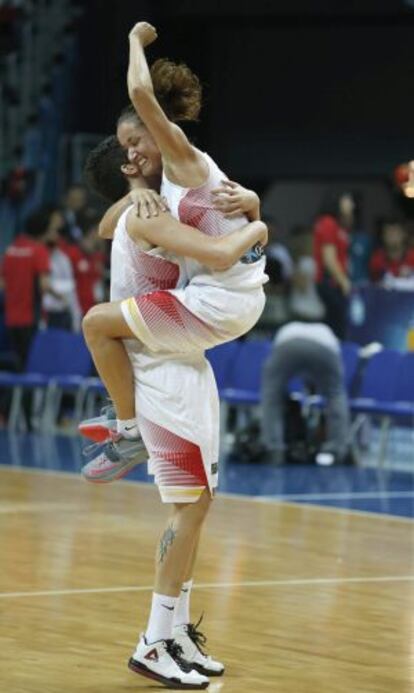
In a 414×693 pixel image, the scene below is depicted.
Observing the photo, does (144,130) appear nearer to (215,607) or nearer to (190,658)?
(190,658)

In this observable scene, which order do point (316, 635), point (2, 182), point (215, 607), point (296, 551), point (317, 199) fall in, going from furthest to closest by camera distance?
point (317, 199), point (2, 182), point (296, 551), point (215, 607), point (316, 635)

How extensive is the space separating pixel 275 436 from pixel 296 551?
483 cm

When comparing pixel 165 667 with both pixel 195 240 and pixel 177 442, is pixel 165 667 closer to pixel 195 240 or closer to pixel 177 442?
pixel 177 442

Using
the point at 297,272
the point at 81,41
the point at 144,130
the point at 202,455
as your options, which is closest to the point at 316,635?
the point at 202,455

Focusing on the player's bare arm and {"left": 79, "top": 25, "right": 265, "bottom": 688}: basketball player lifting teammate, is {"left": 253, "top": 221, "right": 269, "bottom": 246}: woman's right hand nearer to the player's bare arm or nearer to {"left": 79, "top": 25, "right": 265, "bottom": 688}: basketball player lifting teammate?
{"left": 79, "top": 25, "right": 265, "bottom": 688}: basketball player lifting teammate

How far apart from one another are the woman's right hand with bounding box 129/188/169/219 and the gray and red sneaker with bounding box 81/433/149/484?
0.84 metres

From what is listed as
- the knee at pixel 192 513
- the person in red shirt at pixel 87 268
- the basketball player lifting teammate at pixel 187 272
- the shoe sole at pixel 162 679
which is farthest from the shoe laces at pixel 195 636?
the person in red shirt at pixel 87 268

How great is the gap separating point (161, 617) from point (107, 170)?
1.69 meters

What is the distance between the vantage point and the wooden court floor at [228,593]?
254 inches

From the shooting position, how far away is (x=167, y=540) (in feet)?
20.8

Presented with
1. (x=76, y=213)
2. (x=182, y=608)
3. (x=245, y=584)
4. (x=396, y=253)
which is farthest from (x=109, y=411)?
(x=76, y=213)

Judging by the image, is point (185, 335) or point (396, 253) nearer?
point (185, 335)

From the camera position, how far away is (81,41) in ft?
73.3

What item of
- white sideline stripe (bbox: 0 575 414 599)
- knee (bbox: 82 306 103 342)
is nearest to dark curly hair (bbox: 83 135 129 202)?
knee (bbox: 82 306 103 342)
